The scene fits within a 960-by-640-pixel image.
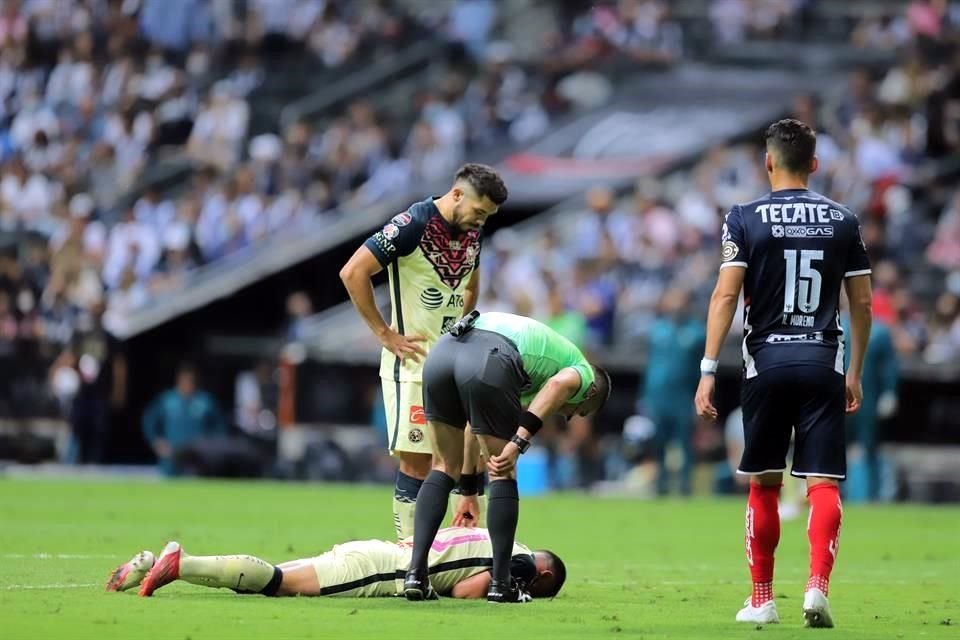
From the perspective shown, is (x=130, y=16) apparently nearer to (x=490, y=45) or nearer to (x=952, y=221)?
(x=490, y=45)

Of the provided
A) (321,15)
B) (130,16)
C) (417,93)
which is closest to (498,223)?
(417,93)

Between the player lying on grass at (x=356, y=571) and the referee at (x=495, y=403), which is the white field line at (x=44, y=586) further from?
the referee at (x=495, y=403)

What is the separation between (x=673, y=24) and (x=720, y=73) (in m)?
1.81

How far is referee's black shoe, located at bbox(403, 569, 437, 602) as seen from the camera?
10.3 meters

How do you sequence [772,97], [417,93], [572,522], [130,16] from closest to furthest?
1. [572,522]
2. [772,97]
3. [417,93]
4. [130,16]

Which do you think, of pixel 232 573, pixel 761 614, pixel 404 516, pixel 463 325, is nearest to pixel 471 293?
pixel 404 516

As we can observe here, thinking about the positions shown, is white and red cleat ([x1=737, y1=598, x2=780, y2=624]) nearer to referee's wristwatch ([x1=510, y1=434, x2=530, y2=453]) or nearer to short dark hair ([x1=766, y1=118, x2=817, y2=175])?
referee's wristwatch ([x1=510, y1=434, x2=530, y2=453])

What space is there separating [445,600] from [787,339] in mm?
2305

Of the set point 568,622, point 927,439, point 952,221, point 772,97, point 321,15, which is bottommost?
point 568,622

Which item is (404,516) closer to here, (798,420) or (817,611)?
(798,420)

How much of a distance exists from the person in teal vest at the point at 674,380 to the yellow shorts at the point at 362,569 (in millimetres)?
13237

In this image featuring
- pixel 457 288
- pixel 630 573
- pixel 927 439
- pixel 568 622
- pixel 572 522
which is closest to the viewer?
pixel 568 622

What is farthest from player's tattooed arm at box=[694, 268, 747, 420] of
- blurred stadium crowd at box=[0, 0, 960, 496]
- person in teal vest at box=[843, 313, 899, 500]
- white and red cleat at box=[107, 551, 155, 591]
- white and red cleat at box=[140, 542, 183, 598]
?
blurred stadium crowd at box=[0, 0, 960, 496]

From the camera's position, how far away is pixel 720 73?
113 feet
